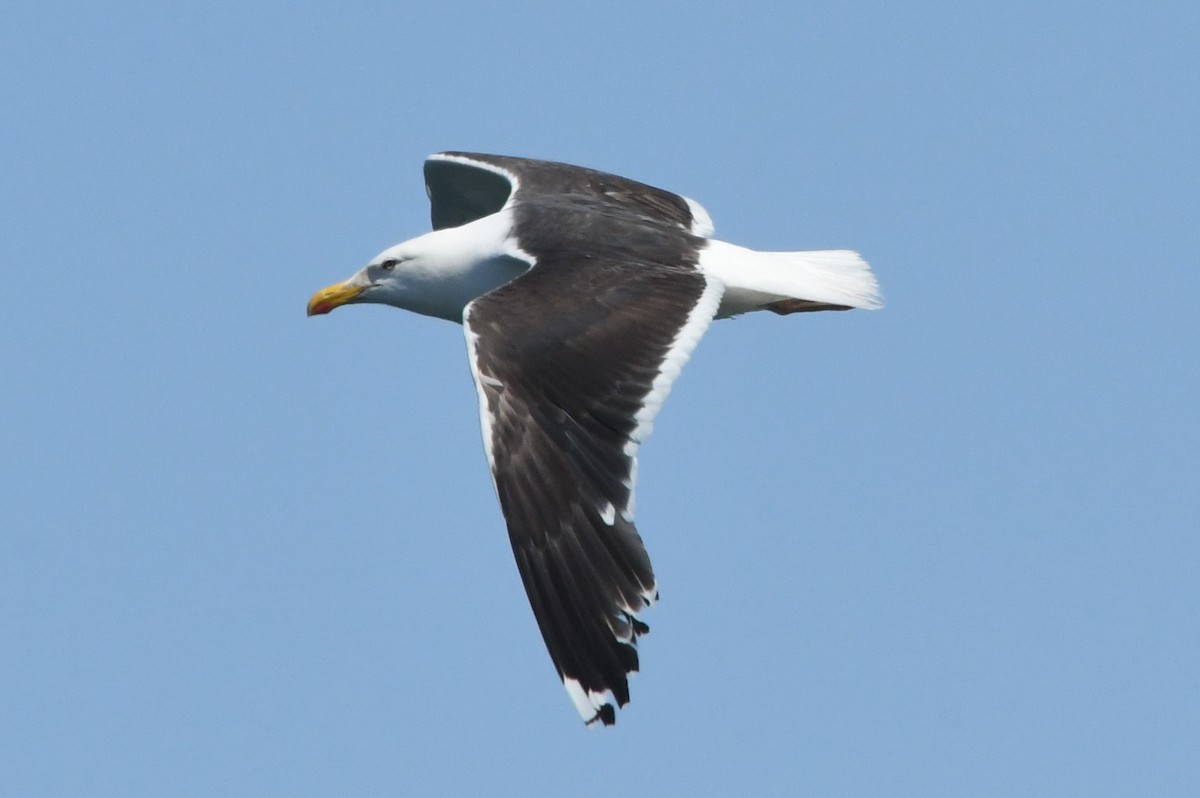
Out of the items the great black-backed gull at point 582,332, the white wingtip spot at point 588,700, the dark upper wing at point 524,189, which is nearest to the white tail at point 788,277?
the great black-backed gull at point 582,332

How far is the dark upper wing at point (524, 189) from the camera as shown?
44.0 ft

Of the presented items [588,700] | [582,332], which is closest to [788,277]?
[582,332]

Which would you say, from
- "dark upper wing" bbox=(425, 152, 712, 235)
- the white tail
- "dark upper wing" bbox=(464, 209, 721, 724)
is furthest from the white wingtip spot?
"dark upper wing" bbox=(425, 152, 712, 235)

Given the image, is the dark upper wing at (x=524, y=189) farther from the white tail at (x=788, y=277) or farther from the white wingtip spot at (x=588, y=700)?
the white wingtip spot at (x=588, y=700)

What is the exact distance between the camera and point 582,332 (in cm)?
1047

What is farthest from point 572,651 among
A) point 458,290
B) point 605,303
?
point 458,290

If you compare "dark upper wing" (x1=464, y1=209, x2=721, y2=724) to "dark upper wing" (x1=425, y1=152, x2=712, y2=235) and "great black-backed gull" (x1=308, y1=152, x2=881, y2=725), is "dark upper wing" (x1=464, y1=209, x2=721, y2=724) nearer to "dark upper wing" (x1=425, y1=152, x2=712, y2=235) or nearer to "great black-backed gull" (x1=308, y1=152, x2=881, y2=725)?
"great black-backed gull" (x1=308, y1=152, x2=881, y2=725)

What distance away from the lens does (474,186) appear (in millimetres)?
14391

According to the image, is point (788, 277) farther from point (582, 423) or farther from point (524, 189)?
point (582, 423)

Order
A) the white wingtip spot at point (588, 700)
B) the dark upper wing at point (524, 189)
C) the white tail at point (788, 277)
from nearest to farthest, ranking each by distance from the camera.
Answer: the white wingtip spot at point (588, 700), the white tail at point (788, 277), the dark upper wing at point (524, 189)

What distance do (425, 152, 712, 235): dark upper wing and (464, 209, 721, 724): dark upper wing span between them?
1.85 meters

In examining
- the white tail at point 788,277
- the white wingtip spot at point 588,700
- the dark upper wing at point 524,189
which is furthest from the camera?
the dark upper wing at point 524,189

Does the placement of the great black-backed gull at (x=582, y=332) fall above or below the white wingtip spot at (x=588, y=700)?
above

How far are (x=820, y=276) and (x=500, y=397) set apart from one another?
10.1 ft
